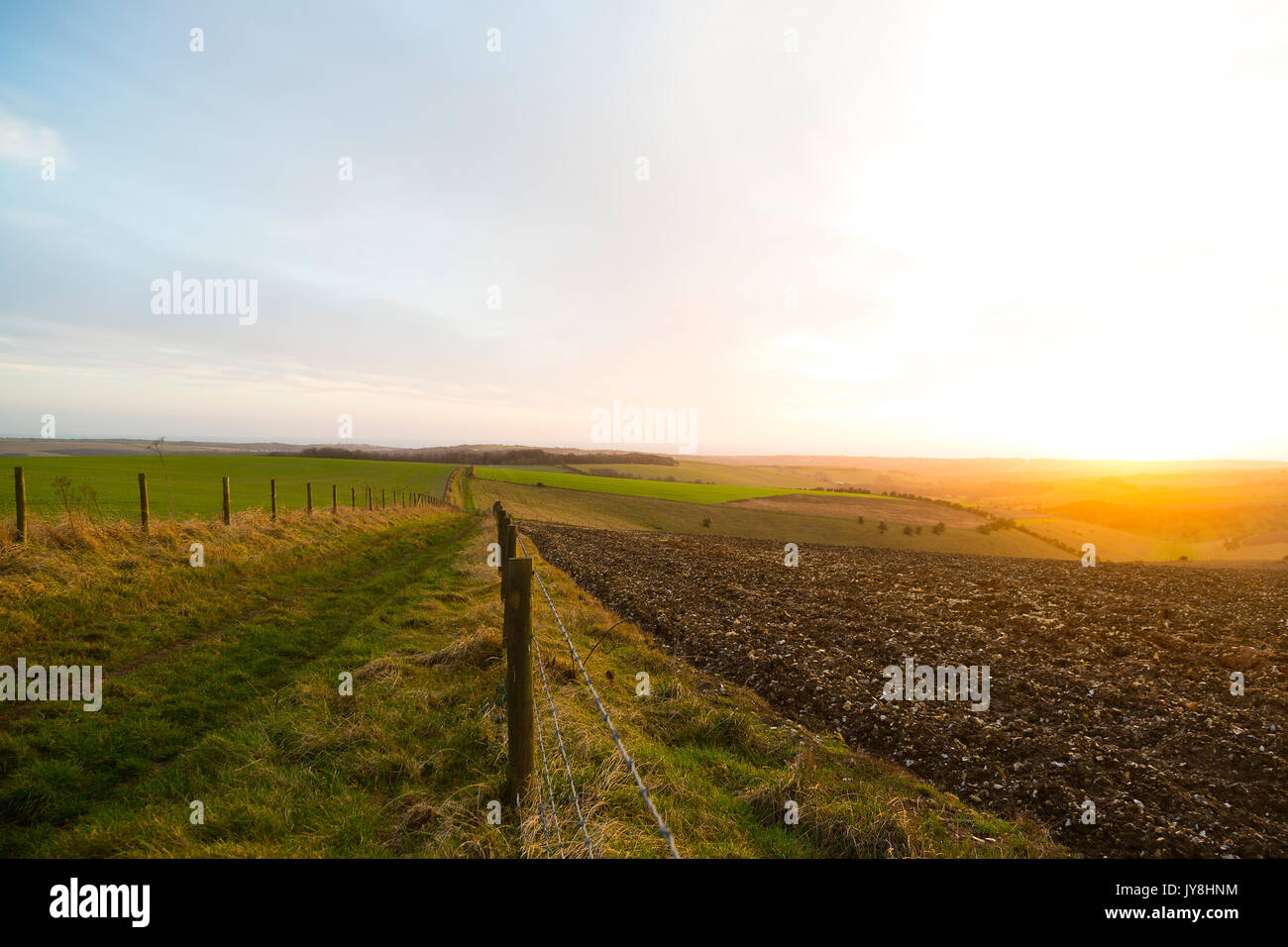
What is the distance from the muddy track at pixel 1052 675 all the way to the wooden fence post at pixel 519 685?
5.89 meters

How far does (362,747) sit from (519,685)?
2.67m

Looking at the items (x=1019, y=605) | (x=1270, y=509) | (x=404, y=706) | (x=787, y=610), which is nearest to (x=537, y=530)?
(x=787, y=610)

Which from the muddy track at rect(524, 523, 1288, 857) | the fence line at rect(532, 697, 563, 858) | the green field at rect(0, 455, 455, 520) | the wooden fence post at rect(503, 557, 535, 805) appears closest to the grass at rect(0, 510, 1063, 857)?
the fence line at rect(532, 697, 563, 858)

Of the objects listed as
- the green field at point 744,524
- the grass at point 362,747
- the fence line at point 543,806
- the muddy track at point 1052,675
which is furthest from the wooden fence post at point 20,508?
the green field at point 744,524

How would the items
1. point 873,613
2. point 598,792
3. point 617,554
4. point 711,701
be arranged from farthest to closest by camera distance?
point 617,554
point 873,613
point 711,701
point 598,792

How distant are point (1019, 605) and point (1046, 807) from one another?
12.7 m

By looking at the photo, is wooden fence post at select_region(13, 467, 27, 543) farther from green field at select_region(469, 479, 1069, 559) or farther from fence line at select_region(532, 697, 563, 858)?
green field at select_region(469, 479, 1069, 559)

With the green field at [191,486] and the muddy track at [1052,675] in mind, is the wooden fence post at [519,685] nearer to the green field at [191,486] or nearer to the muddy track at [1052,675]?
the muddy track at [1052,675]

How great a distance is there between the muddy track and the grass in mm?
1164

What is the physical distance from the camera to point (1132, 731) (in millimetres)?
8297

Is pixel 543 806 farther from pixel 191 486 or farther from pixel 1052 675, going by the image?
pixel 191 486

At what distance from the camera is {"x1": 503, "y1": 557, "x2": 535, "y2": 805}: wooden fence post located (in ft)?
15.5

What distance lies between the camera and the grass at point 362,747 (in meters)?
4.58
